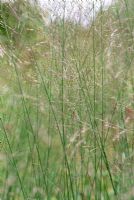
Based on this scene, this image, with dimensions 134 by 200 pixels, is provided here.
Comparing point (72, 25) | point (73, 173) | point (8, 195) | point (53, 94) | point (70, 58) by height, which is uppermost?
point (72, 25)

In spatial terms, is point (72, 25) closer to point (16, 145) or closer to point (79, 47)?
point (79, 47)

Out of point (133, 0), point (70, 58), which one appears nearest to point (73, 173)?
point (70, 58)

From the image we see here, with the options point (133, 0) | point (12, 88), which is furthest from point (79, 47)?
point (133, 0)

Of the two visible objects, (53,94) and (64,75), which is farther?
(53,94)

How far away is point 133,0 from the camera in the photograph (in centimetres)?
211

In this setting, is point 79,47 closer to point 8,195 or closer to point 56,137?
point 56,137

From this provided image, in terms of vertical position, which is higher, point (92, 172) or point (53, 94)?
point (53, 94)

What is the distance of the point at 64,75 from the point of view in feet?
4.97

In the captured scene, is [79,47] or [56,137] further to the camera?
[56,137]

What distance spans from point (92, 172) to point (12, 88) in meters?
0.55

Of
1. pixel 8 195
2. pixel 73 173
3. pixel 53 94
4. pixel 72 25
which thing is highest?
pixel 72 25

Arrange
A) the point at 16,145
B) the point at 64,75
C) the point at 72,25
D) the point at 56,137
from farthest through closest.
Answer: the point at 16,145 < the point at 56,137 < the point at 72,25 < the point at 64,75

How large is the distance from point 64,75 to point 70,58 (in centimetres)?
6

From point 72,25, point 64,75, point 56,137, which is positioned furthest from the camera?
point 56,137
